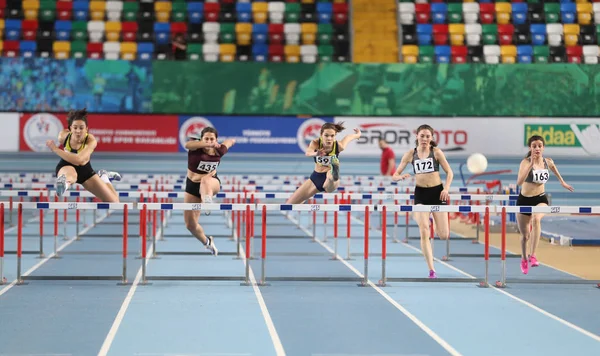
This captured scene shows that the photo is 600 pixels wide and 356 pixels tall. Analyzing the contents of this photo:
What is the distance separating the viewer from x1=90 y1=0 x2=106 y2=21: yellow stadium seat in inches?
1018

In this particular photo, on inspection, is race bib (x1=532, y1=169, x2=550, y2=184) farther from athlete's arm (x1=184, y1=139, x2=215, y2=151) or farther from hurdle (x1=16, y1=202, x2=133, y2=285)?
hurdle (x1=16, y1=202, x2=133, y2=285)

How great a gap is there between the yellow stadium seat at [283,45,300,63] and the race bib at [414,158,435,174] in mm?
14267

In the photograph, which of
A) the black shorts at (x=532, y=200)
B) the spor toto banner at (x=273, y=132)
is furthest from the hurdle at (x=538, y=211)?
the spor toto banner at (x=273, y=132)

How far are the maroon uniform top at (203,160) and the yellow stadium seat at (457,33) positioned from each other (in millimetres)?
16050

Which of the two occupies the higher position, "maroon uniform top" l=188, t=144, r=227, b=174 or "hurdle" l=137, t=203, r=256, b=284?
"maroon uniform top" l=188, t=144, r=227, b=174

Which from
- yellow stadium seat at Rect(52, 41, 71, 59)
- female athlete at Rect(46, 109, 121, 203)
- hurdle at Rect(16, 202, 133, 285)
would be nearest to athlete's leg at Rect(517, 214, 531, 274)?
hurdle at Rect(16, 202, 133, 285)

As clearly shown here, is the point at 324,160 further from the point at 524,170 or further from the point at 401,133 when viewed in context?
the point at 401,133

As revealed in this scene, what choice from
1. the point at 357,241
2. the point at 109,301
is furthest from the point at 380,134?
the point at 109,301

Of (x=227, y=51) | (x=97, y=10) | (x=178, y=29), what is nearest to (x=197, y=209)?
(x=227, y=51)

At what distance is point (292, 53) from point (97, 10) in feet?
18.3

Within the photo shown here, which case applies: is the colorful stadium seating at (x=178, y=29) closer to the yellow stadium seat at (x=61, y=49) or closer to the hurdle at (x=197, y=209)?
the yellow stadium seat at (x=61, y=49)

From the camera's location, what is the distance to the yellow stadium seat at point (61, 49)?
976 inches

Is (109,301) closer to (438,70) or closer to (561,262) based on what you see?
(561,262)

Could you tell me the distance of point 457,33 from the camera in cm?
2605
